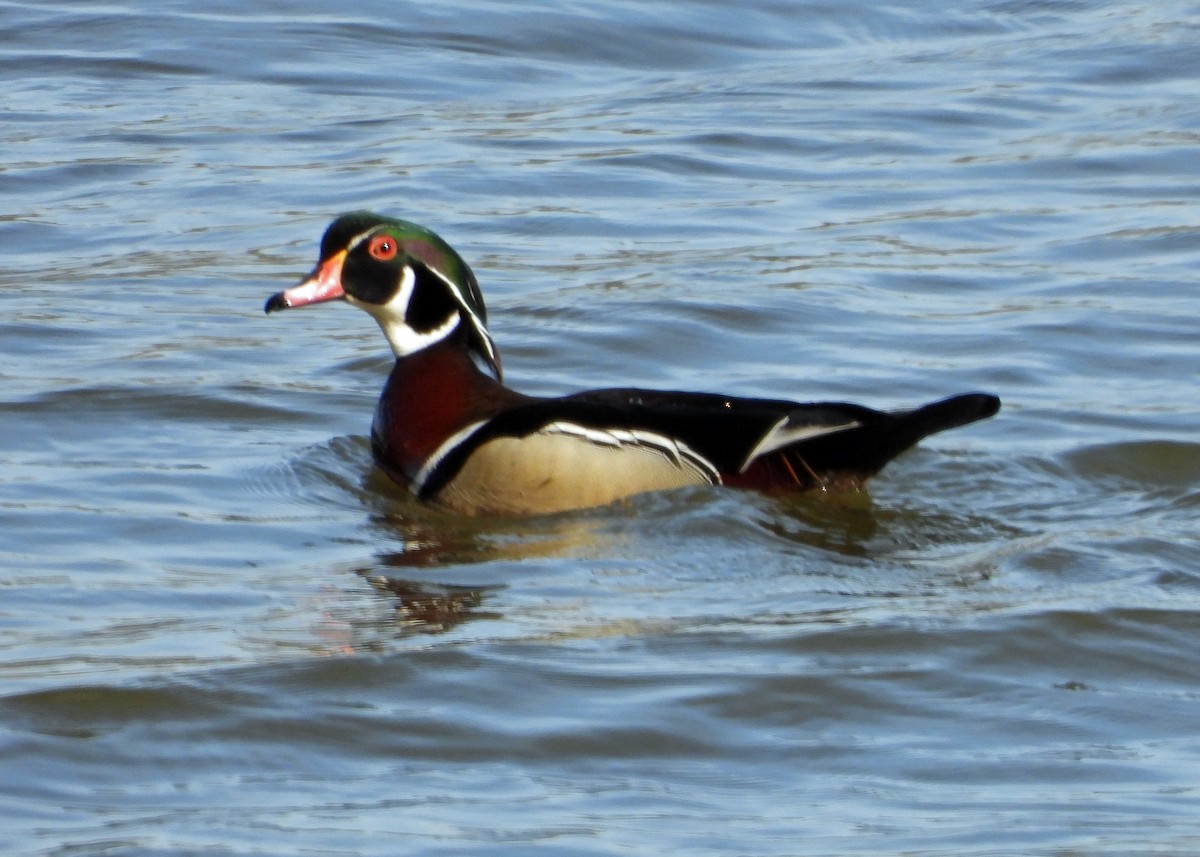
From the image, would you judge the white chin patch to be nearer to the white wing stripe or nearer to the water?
the water

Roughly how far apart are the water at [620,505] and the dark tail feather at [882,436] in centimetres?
18

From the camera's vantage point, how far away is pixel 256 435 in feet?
28.9

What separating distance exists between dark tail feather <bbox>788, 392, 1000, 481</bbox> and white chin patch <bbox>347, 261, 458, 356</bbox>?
1418 millimetres

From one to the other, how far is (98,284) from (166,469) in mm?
3051

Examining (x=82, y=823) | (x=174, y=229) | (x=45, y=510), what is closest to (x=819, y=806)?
(x=82, y=823)

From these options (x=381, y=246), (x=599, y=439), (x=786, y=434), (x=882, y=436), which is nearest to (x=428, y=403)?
(x=381, y=246)

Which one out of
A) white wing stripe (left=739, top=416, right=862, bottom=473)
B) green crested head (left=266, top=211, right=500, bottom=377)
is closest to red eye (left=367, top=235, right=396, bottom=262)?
green crested head (left=266, top=211, right=500, bottom=377)

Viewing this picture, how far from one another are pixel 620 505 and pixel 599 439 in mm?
231

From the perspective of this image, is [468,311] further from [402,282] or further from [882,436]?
[882,436]

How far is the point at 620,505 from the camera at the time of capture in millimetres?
7723

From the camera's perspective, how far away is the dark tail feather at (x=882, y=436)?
24.4ft

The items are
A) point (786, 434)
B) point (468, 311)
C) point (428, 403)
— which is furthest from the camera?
point (468, 311)

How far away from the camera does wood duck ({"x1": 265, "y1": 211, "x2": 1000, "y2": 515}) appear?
7.65 meters

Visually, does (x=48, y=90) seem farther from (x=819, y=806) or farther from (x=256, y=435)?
(x=819, y=806)
